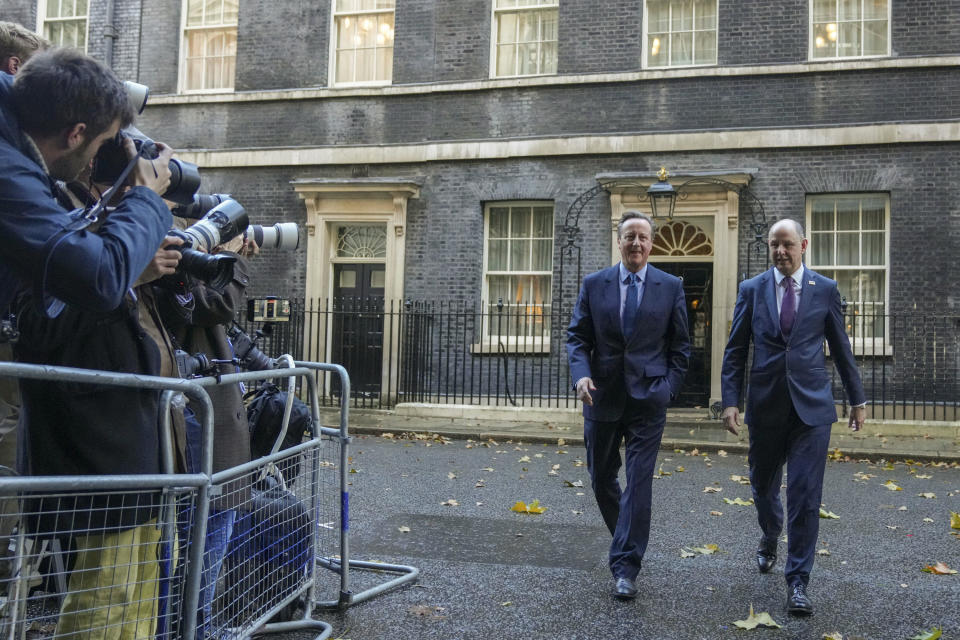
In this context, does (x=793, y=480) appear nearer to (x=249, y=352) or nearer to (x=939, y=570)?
(x=939, y=570)

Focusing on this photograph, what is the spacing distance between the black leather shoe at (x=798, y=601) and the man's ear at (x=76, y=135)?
3634mm

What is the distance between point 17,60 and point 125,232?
179 cm

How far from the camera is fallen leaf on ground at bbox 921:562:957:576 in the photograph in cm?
498

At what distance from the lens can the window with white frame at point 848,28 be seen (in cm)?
1348

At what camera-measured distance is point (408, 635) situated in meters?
3.81

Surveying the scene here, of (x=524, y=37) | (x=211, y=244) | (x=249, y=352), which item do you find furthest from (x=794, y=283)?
(x=524, y=37)

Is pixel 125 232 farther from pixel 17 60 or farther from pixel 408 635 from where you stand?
pixel 408 635

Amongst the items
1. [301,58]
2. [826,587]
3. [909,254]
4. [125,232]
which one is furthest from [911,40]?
[125,232]

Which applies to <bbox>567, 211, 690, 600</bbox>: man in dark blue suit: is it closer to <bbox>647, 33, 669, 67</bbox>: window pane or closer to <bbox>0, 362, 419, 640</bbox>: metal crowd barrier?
<bbox>0, 362, 419, 640</bbox>: metal crowd barrier

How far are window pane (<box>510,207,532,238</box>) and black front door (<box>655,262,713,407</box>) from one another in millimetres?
2279

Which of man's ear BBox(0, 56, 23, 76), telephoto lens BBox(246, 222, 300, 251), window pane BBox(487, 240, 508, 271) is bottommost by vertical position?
telephoto lens BBox(246, 222, 300, 251)

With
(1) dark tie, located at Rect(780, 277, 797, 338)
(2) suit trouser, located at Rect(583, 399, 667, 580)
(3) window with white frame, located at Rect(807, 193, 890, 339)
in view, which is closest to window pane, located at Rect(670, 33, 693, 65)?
(3) window with white frame, located at Rect(807, 193, 890, 339)

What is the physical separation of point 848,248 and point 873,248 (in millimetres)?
350

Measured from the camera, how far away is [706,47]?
14156 mm
